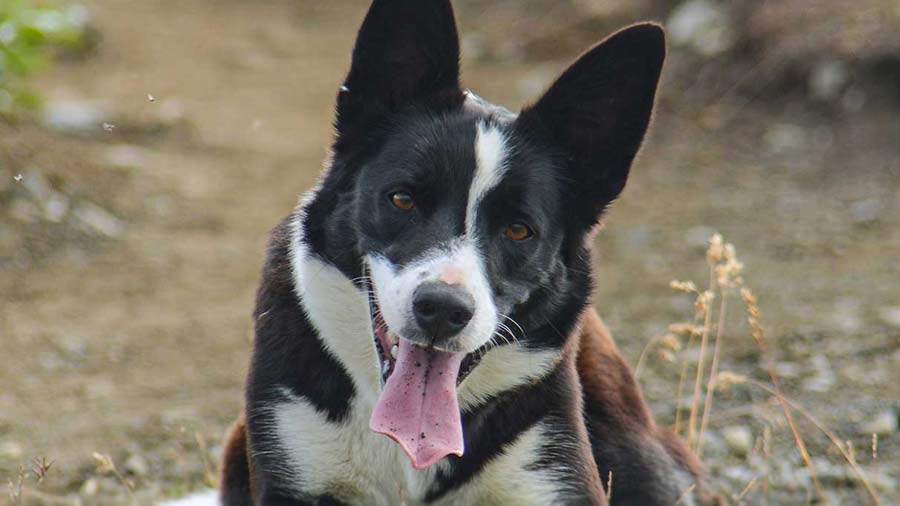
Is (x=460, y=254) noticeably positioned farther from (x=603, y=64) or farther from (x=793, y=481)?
(x=793, y=481)

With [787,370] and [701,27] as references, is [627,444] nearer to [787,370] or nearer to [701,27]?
[787,370]

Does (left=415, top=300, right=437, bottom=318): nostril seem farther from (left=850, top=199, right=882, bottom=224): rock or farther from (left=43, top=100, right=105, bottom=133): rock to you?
(left=43, top=100, right=105, bottom=133): rock

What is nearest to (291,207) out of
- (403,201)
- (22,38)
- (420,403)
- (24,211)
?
(24,211)

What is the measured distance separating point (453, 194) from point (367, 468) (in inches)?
31.4

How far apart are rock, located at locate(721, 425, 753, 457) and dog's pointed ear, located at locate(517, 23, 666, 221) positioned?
1.68m

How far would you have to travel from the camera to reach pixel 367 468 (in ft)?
11.4

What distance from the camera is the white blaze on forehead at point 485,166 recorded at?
328 cm

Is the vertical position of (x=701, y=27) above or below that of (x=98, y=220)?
above

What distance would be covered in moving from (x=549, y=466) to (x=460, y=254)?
743 mm

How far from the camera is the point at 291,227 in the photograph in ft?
11.9

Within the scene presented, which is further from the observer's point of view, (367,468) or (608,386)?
(608,386)

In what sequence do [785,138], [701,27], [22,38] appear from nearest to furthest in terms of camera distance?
1. [22,38]
2. [785,138]
3. [701,27]

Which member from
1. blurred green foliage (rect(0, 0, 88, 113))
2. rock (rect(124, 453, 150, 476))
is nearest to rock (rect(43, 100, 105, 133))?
blurred green foliage (rect(0, 0, 88, 113))

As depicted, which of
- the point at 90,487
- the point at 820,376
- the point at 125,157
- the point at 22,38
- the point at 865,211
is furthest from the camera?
the point at 125,157
